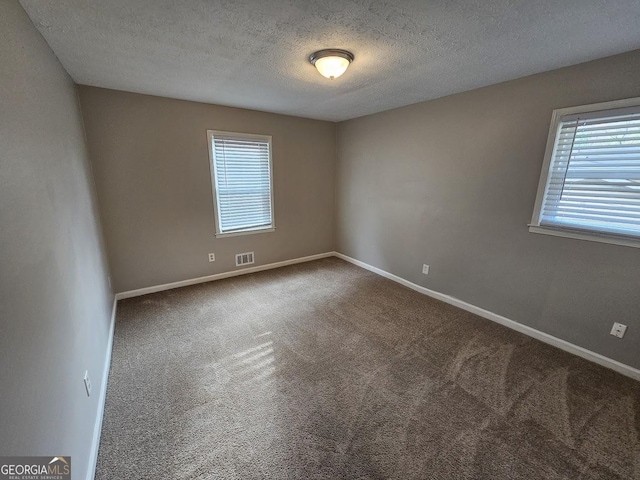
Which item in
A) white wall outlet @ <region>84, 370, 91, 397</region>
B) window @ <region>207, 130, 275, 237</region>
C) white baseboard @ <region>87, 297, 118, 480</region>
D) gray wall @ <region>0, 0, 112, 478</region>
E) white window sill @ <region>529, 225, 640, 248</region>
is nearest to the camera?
gray wall @ <region>0, 0, 112, 478</region>

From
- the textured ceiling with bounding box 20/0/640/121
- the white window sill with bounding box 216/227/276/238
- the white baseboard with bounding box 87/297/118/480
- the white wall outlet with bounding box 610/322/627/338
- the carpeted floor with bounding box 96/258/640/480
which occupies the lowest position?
the carpeted floor with bounding box 96/258/640/480

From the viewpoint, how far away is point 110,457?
1.44 meters

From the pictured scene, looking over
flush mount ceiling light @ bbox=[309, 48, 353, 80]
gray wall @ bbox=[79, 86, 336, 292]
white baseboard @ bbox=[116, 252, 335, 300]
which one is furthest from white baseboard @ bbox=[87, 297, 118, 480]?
flush mount ceiling light @ bbox=[309, 48, 353, 80]

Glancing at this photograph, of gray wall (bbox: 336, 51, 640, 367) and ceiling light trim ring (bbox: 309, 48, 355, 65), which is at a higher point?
ceiling light trim ring (bbox: 309, 48, 355, 65)

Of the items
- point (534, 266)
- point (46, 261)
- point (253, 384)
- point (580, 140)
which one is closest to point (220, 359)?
point (253, 384)

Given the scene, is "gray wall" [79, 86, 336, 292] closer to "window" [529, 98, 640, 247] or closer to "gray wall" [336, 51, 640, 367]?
"gray wall" [336, 51, 640, 367]

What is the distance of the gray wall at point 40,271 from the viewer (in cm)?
86

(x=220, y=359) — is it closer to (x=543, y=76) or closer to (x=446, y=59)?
(x=446, y=59)

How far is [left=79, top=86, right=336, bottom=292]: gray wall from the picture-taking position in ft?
9.33

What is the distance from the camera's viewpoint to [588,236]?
2.14 m

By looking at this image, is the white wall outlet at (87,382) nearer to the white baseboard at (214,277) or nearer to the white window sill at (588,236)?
the white baseboard at (214,277)

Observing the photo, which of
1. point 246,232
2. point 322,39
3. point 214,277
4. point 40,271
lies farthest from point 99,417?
point 322,39

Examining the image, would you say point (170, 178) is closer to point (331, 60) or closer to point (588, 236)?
point (331, 60)

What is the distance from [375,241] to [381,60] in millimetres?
2535
